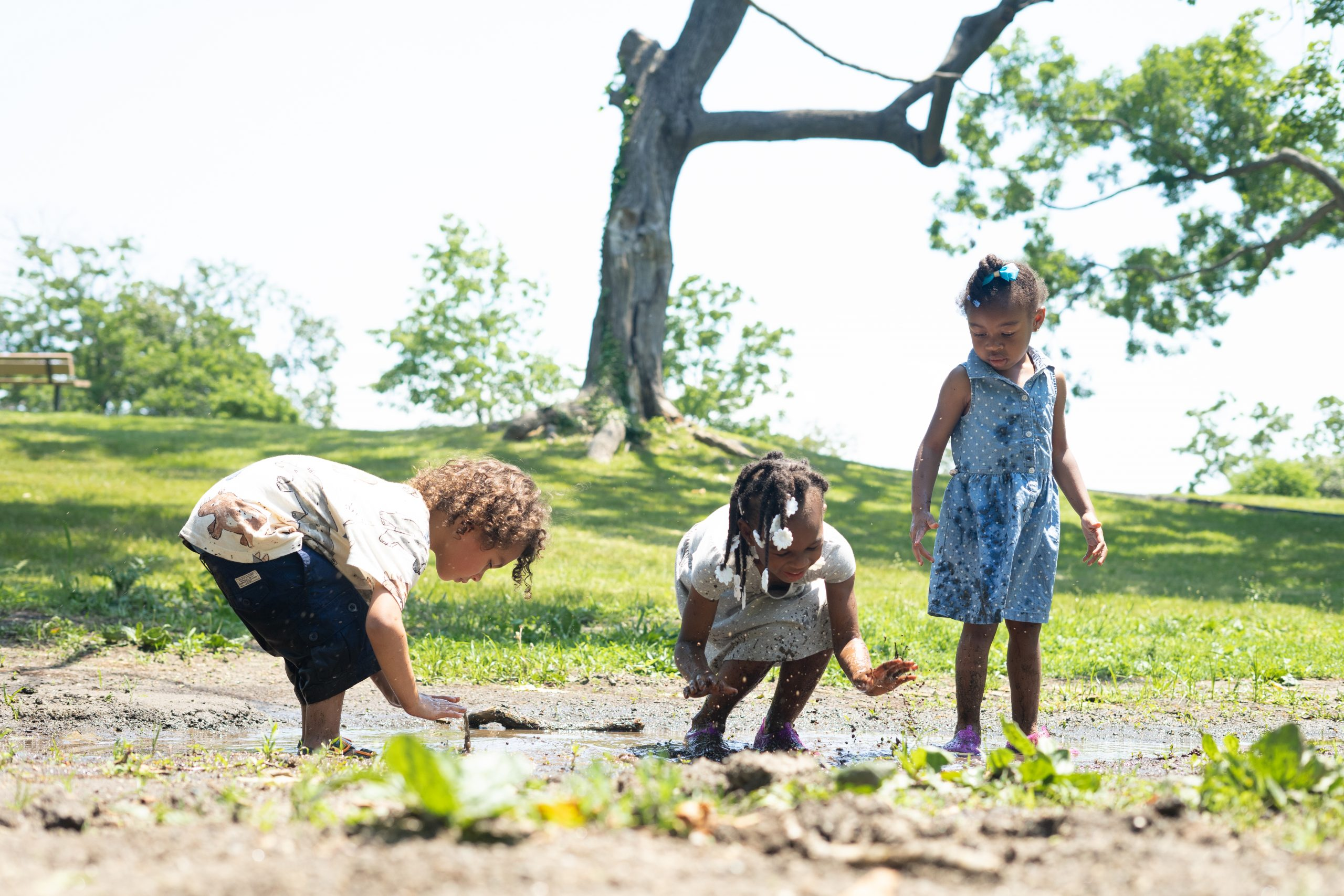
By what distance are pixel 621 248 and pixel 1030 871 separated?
15.5 m

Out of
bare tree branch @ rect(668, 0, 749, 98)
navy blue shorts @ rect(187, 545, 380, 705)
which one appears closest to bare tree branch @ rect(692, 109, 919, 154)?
bare tree branch @ rect(668, 0, 749, 98)

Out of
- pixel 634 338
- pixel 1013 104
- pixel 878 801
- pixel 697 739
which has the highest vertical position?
pixel 1013 104

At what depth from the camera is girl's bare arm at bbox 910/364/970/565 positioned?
416 centimetres

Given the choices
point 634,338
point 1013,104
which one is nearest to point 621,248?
point 634,338

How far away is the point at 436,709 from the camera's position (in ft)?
11.1

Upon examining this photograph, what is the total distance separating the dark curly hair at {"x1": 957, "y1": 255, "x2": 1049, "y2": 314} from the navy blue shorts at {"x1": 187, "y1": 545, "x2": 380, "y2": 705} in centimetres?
249

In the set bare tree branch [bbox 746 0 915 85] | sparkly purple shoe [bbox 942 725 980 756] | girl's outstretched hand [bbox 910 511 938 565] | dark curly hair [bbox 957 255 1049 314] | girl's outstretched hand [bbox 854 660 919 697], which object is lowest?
sparkly purple shoe [bbox 942 725 980 756]

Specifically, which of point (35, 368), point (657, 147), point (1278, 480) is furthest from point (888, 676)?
point (1278, 480)

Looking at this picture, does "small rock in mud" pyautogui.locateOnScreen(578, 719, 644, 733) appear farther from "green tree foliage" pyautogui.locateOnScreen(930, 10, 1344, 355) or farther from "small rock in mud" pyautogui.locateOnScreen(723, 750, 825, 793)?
"green tree foliage" pyautogui.locateOnScreen(930, 10, 1344, 355)

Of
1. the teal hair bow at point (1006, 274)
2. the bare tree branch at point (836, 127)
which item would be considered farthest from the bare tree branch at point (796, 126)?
the teal hair bow at point (1006, 274)

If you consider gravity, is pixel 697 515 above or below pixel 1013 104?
below

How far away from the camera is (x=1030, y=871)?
1802mm

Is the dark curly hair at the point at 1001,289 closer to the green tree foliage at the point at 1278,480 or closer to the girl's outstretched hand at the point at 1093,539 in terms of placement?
the girl's outstretched hand at the point at 1093,539

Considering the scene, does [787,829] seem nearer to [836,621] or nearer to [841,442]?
[836,621]
